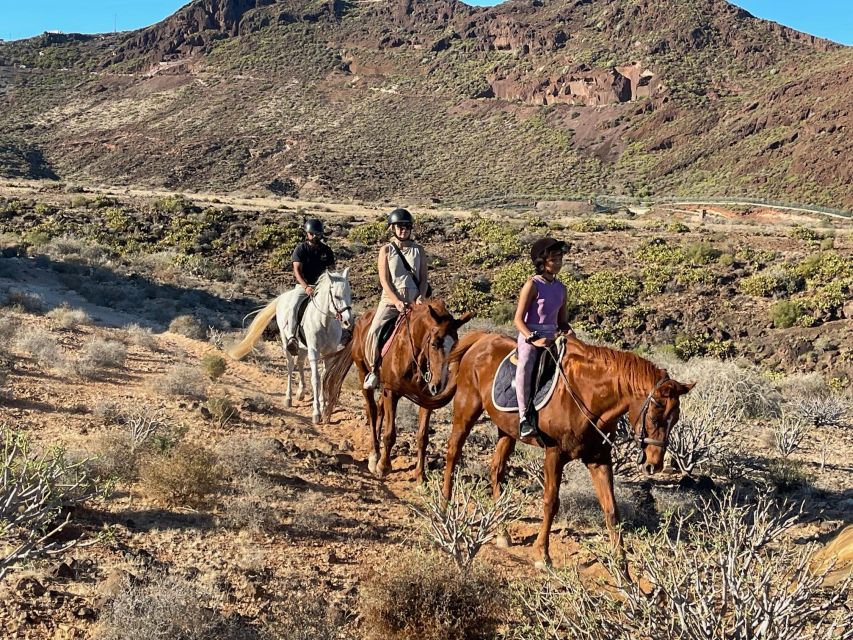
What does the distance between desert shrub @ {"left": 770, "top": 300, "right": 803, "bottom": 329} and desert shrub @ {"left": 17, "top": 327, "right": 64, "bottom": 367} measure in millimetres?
18713

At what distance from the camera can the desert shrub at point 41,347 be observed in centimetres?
1019

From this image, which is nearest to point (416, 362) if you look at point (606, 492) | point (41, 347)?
point (606, 492)

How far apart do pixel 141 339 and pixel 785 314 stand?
1768 cm

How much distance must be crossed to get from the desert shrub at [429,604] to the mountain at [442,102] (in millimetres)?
54519

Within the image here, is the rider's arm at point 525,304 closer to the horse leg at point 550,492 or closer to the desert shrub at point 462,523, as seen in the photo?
the horse leg at point 550,492

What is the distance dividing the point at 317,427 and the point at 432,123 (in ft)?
257

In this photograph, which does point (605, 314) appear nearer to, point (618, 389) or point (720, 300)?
point (720, 300)

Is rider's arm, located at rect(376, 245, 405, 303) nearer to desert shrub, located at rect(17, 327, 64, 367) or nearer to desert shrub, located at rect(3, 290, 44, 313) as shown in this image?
desert shrub, located at rect(17, 327, 64, 367)

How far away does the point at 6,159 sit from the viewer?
65.2 meters

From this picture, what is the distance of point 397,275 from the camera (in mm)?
7695

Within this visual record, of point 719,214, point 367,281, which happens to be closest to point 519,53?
point 719,214

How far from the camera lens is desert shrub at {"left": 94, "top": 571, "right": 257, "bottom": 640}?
12.4 ft

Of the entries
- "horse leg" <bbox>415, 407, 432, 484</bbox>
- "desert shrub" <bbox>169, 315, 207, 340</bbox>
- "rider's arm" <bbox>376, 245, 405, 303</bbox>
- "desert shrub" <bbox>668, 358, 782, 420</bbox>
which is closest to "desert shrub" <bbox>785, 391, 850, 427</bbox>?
"desert shrub" <bbox>668, 358, 782, 420</bbox>

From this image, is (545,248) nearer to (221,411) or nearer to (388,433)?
(388,433)
